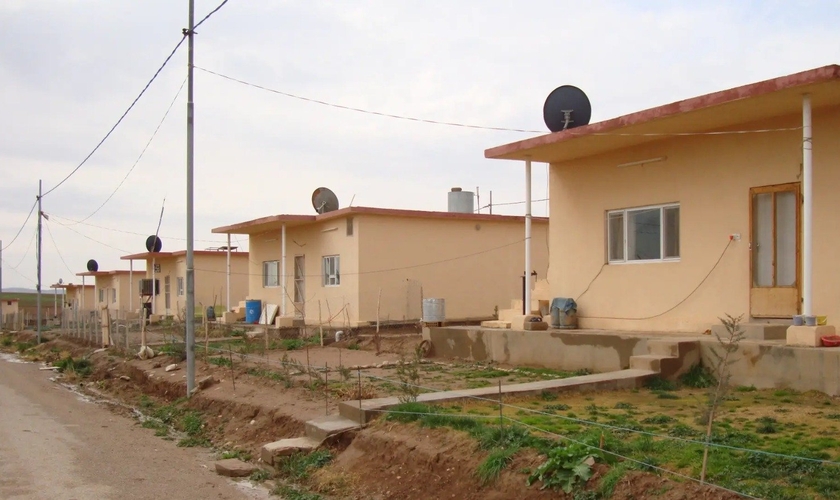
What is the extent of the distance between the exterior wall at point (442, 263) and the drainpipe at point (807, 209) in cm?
1413

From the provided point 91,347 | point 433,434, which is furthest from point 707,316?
point 91,347

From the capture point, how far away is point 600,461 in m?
6.59

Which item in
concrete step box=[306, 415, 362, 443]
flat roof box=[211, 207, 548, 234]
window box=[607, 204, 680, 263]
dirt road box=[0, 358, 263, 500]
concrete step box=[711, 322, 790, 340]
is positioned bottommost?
dirt road box=[0, 358, 263, 500]

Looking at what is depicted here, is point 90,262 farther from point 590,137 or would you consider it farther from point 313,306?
point 590,137

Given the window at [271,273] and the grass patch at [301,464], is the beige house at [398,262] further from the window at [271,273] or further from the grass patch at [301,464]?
the grass patch at [301,464]

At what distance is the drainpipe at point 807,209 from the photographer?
10680mm

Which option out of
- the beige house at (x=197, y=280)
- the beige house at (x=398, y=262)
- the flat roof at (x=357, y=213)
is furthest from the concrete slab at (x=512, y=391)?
the beige house at (x=197, y=280)

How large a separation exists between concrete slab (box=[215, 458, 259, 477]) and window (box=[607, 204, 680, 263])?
7.91 m

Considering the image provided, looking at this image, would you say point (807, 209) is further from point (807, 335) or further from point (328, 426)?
point (328, 426)

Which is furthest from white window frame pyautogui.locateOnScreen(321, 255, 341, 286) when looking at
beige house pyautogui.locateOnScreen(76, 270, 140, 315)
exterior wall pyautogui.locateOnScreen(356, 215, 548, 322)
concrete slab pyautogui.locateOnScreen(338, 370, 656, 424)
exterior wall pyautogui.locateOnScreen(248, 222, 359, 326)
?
beige house pyautogui.locateOnScreen(76, 270, 140, 315)

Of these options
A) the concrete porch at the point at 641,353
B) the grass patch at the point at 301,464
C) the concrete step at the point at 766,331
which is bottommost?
the grass patch at the point at 301,464

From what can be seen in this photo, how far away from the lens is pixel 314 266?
1028 inches

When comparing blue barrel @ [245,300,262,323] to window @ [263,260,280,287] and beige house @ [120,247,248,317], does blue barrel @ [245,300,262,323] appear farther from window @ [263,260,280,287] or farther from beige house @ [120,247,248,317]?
beige house @ [120,247,248,317]

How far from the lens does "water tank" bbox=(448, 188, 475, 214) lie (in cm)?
2623
